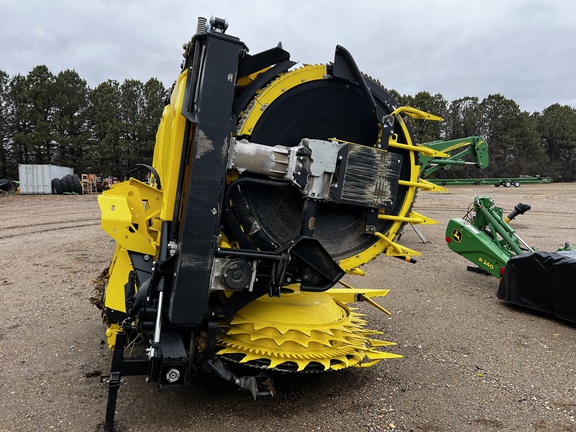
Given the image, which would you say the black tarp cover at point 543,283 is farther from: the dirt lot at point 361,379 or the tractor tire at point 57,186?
the tractor tire at point 57,186

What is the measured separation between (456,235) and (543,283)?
164cm

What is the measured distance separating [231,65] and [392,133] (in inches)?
45.4

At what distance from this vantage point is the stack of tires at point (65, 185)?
81.9 feet

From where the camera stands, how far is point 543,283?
5.24 m

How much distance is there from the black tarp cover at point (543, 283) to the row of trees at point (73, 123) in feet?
101

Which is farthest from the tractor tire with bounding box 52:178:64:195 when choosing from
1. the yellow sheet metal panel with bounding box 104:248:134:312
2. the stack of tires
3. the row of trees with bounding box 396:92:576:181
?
the row of trees with bounding box 396:92:576:181

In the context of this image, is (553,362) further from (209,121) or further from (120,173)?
(120,173)

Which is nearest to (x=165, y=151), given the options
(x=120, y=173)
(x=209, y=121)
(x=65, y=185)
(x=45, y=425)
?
(x=209, y=121)

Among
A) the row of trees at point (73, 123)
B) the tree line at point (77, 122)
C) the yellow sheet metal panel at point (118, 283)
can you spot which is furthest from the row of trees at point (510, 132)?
the yellow sheet metal panel at point (118, 283)

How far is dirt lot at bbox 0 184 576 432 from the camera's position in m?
2.84

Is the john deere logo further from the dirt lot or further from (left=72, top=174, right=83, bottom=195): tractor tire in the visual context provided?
(left=72, top=174, right=83, bottom=195): tractor tire

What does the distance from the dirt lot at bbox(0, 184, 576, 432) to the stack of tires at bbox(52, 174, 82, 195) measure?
20.2 metres

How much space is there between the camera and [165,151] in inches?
127

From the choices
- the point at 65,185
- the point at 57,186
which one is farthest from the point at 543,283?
the point at 57,186
